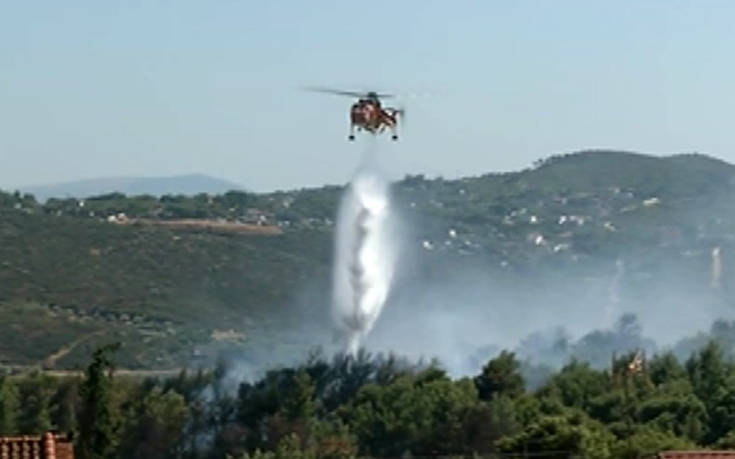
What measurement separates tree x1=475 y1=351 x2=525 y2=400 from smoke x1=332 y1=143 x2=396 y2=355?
2078cm

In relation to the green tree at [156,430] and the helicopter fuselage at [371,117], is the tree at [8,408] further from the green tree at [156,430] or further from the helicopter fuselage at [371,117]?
the helicopter fuselage at [371,117]

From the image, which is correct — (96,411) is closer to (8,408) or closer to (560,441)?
(560,441)

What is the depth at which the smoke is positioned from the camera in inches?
5103

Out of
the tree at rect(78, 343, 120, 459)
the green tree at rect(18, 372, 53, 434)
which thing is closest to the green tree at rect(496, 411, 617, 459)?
the tree at rect(78, 343, 120, 459)

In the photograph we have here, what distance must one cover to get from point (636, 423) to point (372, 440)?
387 inches

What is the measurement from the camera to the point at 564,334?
19325cm

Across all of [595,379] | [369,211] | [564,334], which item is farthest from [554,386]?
[564,334]

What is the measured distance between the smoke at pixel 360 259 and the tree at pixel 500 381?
20778 mm

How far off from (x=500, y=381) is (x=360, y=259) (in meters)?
35.0

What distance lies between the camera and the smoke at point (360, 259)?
425ft

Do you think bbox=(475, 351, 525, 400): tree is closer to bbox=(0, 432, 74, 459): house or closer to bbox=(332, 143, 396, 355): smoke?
bbox=(332, 143, 396, 355): smoke

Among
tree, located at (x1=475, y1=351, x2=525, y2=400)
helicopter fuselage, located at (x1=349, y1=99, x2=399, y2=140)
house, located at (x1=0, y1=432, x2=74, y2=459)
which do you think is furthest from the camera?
tree, located at (x1=475, y1=351, x2=525, y2=400)

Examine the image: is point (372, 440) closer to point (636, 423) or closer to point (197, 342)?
point (636, 423)

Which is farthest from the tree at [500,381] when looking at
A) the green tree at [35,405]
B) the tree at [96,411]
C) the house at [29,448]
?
the house at [29,448]
